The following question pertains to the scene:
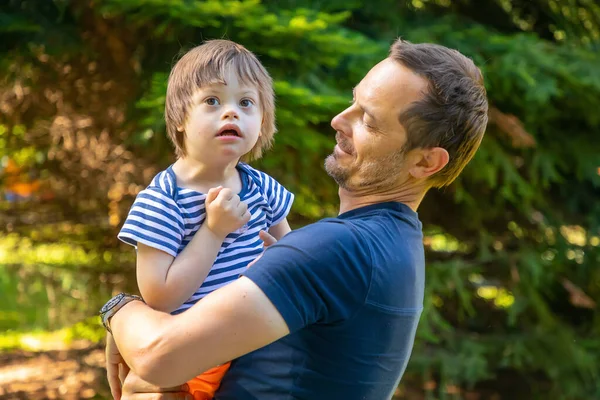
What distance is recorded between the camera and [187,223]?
5.79 ft

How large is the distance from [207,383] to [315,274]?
41cm

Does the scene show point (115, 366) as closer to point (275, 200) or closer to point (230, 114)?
point (275, 200)

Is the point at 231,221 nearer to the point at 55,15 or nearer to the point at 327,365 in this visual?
the point at 327,365

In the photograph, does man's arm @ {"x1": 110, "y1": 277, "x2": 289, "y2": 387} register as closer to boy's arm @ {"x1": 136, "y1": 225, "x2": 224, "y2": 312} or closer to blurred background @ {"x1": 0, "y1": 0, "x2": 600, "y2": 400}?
boy's arm @ {"x1": 136, "y1": 225, "x2": 224, "y2": 312}

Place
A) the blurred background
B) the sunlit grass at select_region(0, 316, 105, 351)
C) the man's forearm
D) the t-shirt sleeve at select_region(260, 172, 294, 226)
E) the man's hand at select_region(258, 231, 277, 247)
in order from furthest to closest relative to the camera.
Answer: the sunlit grass at select_region(0, 316, 105, 351) → the blurred background → the t-shirt sleeve at select_region(260, 172, 294, 226) → the man's hand at select_region(258, 231, 277, 247) → the man's forearm

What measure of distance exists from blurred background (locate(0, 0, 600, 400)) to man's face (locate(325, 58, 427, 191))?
1854mm

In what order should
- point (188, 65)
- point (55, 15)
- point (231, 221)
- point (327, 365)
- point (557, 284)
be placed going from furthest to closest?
point (557, 284), point (55, 15), point (188, 65), point (231, 221), point (327, 365)

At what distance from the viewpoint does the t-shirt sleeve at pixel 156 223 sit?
5.52 ft

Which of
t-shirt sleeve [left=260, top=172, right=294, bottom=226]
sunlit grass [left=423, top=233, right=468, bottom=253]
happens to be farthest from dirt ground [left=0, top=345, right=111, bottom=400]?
t-shirt sleeve [left=260, top=172, right=294, bottom=226]

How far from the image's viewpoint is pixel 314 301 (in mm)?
1546

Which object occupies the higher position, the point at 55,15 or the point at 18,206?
the point at 55,15

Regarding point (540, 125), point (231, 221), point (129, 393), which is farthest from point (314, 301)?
point (540, 125)

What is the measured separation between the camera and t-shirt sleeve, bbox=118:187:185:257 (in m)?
1.68

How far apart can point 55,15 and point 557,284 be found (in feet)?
12.7
